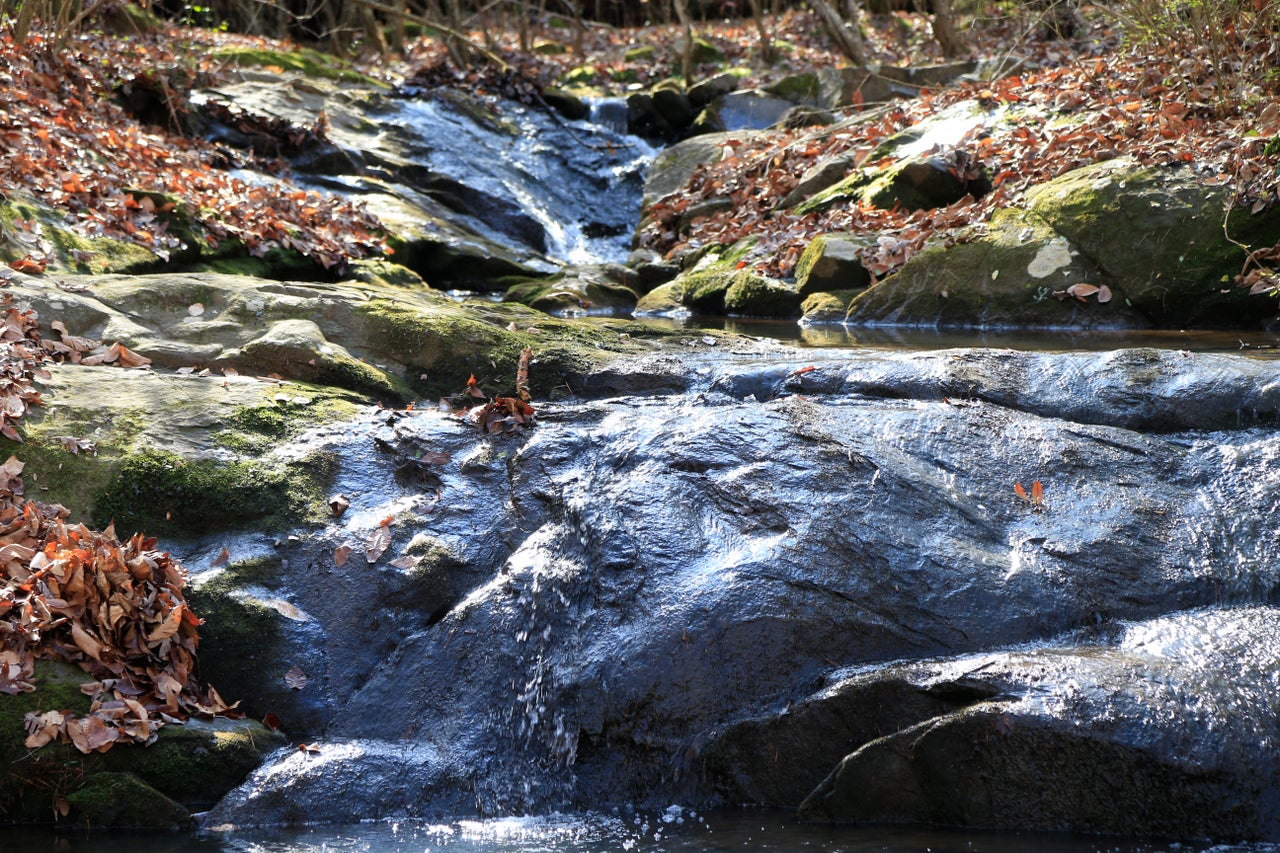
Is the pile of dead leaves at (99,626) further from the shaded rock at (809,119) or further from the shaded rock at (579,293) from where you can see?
the shaded rock at (809,119)

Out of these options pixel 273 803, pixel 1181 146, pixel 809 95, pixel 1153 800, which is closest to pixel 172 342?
pixel 273 803

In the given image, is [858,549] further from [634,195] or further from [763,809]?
[634,195]

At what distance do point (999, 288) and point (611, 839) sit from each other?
567cm

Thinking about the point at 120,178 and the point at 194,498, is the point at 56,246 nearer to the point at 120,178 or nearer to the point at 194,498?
the point at 120,178

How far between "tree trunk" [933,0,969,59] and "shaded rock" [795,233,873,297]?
8.41m

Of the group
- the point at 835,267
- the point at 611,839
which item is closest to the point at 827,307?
the point at 835,267

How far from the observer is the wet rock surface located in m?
3.12

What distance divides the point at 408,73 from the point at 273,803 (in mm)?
16015

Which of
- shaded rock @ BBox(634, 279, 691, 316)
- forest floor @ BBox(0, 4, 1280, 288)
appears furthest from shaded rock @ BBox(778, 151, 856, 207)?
shaded rock @ BBox(634, 279, 691, 316)

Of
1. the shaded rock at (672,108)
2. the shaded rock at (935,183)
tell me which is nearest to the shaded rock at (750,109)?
the shaded rock at (672,108)

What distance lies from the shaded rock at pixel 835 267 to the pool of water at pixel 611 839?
232 inches

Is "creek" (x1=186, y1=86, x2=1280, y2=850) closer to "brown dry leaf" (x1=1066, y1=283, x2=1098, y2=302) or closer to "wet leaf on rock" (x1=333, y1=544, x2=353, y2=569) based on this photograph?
"wet leaf on rock" (x1=333, y1=544, x2=353, y2=569)

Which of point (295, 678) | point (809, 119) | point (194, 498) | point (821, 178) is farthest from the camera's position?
point (809, 119)

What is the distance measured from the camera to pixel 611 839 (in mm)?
3143
